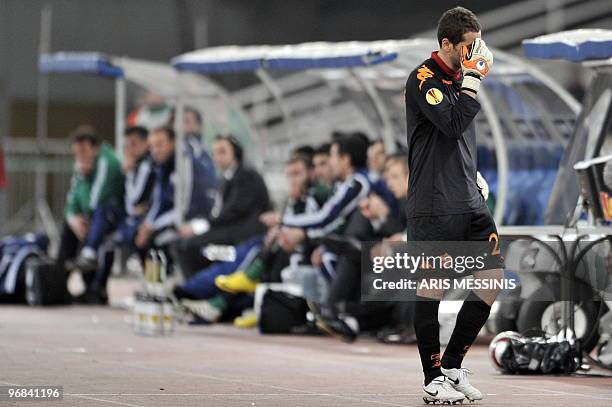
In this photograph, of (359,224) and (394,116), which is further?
(394,116)

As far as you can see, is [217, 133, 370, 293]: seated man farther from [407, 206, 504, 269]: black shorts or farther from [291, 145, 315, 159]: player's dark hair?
[407, 206, 504, 269]: black shorts

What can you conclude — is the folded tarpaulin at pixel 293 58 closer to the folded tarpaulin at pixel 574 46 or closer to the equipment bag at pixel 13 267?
the folded tarpaulin at pixel 574 46

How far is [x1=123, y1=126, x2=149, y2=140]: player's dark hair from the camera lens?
1848cm

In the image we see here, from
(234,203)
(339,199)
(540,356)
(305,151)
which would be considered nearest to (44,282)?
(234,203)

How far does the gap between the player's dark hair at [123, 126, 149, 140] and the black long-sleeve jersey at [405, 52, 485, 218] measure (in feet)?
33.5

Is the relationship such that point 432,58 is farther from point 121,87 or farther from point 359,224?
point 121,87

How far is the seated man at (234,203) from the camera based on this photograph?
52.2 feet

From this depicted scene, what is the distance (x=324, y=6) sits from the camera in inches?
1202

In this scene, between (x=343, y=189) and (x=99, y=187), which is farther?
(x=99, y=187)

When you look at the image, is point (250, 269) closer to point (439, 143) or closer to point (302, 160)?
point (302, 160)

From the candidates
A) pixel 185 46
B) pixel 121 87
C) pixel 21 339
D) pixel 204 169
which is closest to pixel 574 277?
pixel 21 339

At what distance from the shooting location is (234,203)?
15.9 m

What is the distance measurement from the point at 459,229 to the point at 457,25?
44.3 inches

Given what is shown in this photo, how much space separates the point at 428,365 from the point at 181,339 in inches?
215
